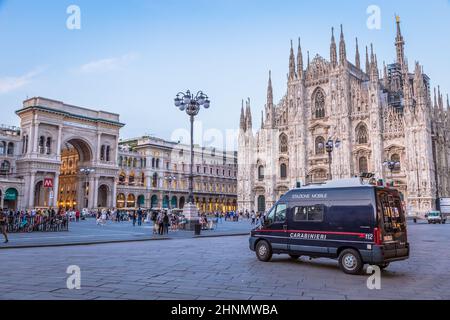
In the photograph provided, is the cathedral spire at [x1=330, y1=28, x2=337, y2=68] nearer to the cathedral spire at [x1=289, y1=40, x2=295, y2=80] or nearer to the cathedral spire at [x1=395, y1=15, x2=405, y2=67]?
the cathedral spire at [x1=289, y1=40, x2=295, y2=80]

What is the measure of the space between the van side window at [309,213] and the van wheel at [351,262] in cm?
106

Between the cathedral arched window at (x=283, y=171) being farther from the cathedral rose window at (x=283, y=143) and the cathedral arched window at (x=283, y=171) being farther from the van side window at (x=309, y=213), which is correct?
the van side window at (x=309, y=213)

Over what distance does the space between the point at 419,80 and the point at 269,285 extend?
48328mm

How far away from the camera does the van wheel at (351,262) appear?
8.80 metres

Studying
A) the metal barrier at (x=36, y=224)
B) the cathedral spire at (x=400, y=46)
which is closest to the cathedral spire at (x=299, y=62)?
the cathedral spire at (x=400, y=46)

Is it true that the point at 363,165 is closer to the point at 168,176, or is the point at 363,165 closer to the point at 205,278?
the point at 168,176

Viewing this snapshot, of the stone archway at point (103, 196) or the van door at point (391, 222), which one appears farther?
the stone archway at point (103, 196)

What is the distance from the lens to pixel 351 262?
353 inches

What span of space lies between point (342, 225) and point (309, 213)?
1051 millimetres

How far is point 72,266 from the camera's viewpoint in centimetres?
936

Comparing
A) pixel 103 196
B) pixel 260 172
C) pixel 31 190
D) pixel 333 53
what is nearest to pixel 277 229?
pixel 333 53

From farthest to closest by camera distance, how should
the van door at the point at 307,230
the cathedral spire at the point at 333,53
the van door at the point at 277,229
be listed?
the cathedral spire at the point at 333,53, the van door at the point at 277,229, the van door at the point at 307,230

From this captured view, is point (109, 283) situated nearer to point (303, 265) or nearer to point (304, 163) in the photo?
point (303, 265)

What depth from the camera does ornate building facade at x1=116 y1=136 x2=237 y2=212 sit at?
6956 cm
